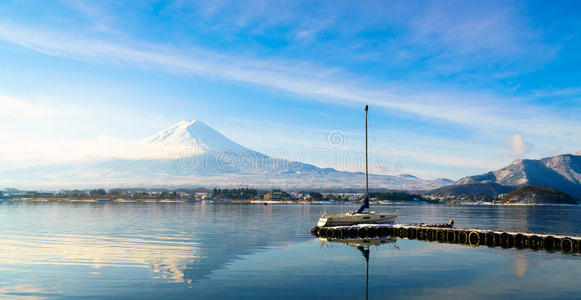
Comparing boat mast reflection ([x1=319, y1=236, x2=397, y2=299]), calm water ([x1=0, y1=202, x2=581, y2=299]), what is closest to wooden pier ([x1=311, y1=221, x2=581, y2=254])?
boat mast reflection ([x1=319, y1=236, x2=397, y2=299])

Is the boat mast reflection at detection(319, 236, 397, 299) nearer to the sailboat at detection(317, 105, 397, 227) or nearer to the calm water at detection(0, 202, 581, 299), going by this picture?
the calm water at detection(0, 202, 581, 299)

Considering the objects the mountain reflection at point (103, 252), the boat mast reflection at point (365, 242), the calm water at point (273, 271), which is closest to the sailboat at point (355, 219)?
the boat mast reflection at point (365, 242)

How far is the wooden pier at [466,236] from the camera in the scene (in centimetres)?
5016

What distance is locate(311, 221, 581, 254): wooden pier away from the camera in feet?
165

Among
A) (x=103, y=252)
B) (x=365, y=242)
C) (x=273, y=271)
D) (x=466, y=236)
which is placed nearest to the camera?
(x=273, y=271)

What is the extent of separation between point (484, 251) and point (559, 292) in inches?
815

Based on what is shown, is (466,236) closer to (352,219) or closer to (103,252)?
(352,219)

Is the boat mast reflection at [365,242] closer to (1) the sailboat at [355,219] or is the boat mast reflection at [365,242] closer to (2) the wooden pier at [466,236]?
(2) the wooden pier at [466,236]

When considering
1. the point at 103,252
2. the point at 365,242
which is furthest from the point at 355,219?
the point at 103,252

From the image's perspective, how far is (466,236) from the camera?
57906 millimetres

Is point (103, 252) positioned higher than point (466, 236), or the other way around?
point (466, 236)

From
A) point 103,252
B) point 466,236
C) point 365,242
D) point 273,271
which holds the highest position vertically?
point 466,236

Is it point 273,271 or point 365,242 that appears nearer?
point 273,271

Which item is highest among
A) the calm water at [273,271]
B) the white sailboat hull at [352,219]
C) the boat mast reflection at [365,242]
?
the white sailboat hull at [352,219]
